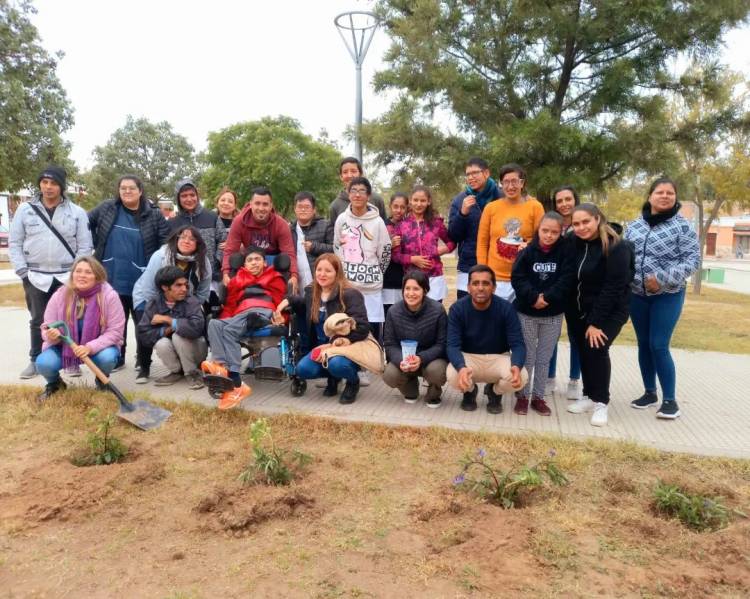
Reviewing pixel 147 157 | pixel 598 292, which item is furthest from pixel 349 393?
pixel 147 157

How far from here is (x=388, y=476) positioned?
330cm

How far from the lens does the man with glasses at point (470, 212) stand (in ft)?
16.8

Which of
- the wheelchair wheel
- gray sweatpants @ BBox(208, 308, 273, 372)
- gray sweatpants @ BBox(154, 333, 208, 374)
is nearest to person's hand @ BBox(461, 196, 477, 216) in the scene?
the wheelchair wheel

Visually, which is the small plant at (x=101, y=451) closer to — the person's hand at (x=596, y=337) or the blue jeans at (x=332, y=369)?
the blue jeans at (x=332, y=369)

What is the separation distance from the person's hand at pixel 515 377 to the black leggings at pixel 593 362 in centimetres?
55

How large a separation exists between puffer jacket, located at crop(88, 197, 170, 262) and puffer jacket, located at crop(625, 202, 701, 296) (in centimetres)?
439

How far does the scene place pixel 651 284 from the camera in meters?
4.23

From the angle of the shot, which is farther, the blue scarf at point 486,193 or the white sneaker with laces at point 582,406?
the blue scarf at point 486,193

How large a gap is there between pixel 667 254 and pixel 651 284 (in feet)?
0.85

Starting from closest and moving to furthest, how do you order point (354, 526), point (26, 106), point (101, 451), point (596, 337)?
1. point (354, 526)
2. point (101, 451)
3. point (596, 337)
4. point (26, 106)

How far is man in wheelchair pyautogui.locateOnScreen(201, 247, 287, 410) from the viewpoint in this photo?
4410 millimetres

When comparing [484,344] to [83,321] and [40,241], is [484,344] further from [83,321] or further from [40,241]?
[40,241]

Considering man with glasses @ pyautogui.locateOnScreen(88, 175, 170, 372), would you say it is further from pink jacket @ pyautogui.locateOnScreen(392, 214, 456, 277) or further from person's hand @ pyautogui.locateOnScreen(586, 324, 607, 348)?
person's hand @ pyautogui.locateOnScreen(586, 324, 607, 348)

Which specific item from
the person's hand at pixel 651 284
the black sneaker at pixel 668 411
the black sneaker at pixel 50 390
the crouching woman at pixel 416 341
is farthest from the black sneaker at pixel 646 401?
→ the black sneaker at pixel 50 390
